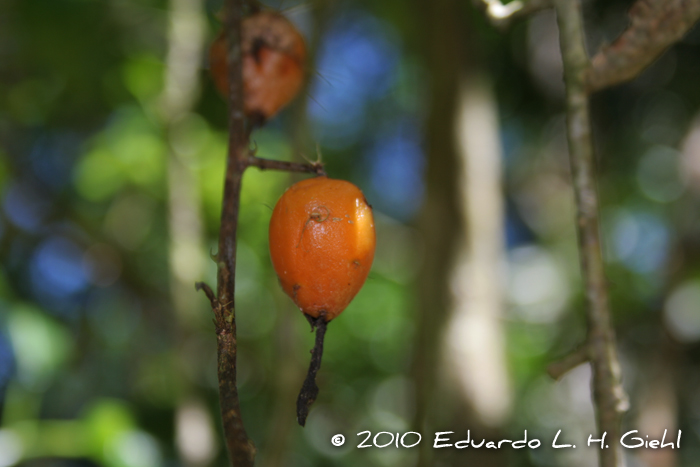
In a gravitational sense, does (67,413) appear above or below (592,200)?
below

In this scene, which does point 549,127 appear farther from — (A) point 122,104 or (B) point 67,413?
(B) point 67,413

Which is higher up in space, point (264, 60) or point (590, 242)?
point (264, 60)

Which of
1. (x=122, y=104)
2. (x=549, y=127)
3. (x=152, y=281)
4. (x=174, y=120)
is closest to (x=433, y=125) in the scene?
(x=174, y=120)

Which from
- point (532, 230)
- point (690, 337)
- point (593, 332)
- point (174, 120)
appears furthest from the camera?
point (532, 230)

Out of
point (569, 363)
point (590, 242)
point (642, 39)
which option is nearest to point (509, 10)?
point (642, 39)

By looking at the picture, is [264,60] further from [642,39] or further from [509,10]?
[642,39]
